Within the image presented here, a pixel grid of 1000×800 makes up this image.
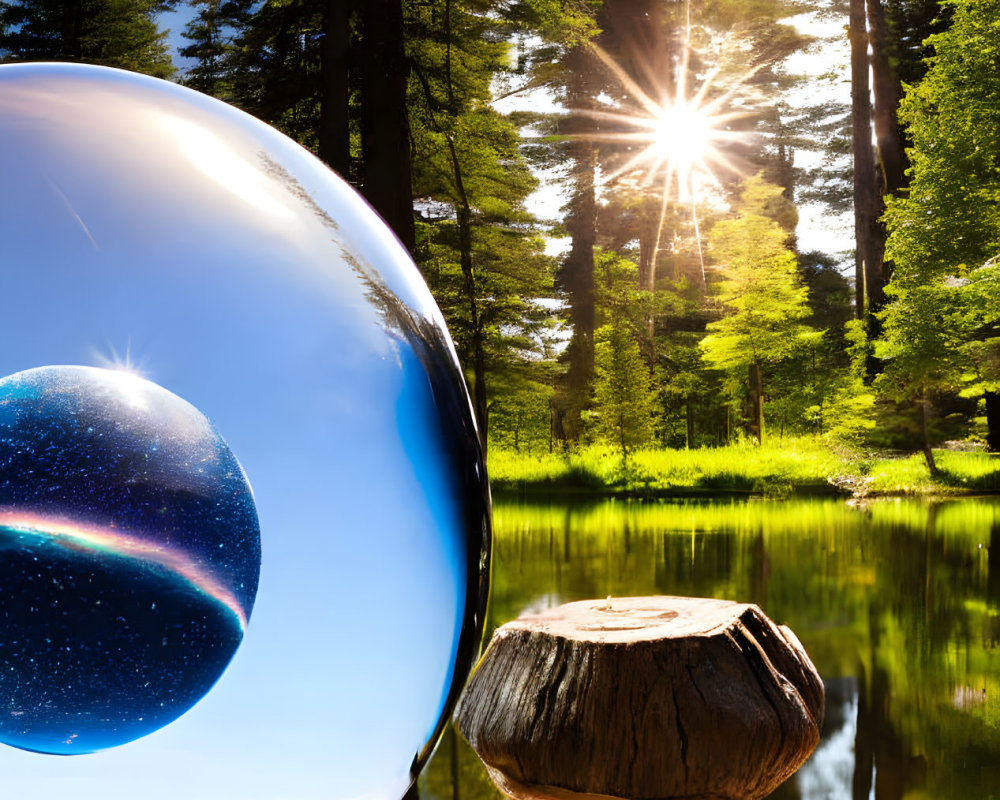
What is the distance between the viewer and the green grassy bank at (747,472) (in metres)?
9.45

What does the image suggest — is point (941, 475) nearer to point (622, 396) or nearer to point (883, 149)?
point (622, 396)

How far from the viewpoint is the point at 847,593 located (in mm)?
4867

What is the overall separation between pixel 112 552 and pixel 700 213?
1441 centimetres

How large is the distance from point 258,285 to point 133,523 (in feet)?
0.54

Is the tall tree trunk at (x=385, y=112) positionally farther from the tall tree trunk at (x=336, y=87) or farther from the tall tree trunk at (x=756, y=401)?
the tall tree trunk at (x=756, y=401)

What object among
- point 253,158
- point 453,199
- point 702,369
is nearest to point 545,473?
point 453,199

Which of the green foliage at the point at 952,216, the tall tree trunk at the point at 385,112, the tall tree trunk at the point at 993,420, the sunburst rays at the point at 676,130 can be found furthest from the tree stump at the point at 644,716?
the sunburst rays at the point at 676,130

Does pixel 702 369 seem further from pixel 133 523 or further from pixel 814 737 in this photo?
pixel 133 523

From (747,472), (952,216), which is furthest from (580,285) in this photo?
(952,216)

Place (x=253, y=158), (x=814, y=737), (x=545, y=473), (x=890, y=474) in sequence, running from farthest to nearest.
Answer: (x=545, y=473) → (x=890, y=474) → (x=814, y=737) → (x=253, y=158)

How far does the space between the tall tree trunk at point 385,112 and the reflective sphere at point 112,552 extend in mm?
2897

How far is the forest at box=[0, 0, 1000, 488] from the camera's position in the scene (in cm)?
939

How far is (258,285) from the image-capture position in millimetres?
545

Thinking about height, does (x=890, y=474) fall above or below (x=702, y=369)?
below
